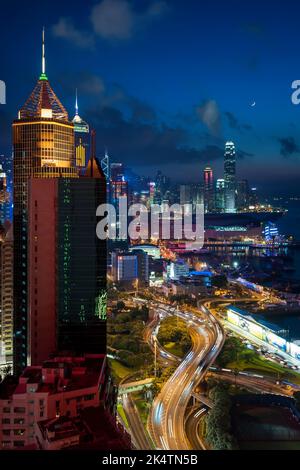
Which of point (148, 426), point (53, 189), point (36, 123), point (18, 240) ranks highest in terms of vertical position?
point (36, 123)

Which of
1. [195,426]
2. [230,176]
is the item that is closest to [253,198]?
[230,176]

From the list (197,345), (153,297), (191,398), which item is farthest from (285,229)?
Answer: (191,398)

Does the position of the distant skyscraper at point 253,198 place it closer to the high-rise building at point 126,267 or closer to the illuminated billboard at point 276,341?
the high-rise building at point 126,267

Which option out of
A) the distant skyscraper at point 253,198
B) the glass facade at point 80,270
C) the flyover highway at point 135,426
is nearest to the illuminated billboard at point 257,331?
the flyover highway at point 135,426

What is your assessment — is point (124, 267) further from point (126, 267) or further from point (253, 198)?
point (253, 198)

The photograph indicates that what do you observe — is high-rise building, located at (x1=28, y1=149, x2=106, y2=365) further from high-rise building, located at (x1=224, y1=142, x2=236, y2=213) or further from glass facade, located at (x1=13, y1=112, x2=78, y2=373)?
high-rise building, located at (x1=224, y1=142, x2=236, y2=213)

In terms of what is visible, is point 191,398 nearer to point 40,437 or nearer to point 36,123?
point 40,437
